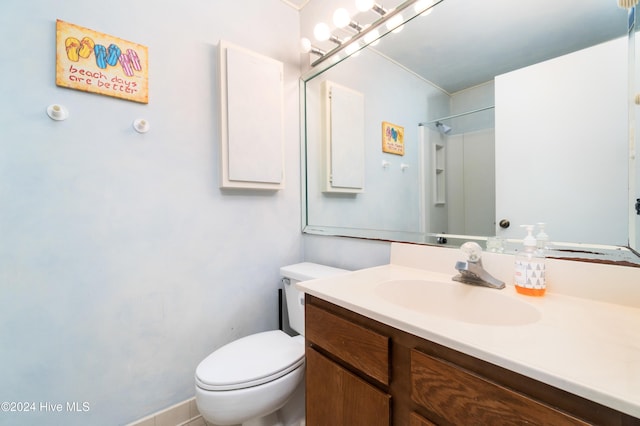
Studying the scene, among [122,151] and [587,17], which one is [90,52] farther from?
[587,17]

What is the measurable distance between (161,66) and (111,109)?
30 cm

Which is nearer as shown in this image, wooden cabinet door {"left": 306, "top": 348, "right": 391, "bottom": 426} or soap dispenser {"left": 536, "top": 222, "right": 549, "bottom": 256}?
wooden cabinet door {"left": 306, "top": 348, "right": 391, "bottom": 426}

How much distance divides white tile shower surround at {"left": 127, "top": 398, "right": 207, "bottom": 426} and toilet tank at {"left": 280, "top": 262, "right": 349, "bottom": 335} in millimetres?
592

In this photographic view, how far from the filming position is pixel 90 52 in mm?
1026

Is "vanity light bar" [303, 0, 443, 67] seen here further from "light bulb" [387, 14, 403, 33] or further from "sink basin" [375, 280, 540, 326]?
"sink basin" [375, 280, 540, 326]

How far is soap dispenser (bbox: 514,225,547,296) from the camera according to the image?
749 millimetres

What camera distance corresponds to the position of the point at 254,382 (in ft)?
3.13

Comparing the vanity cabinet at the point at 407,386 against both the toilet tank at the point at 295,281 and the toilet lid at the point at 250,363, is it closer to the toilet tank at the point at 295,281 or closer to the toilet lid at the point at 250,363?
the toilet lid at the point at 250,363

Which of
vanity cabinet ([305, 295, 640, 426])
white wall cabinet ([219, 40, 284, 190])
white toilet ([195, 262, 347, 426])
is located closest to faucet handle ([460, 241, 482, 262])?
vanity cabinet ([305, 295, 640, 426])

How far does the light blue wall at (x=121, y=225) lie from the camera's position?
0.93 meters

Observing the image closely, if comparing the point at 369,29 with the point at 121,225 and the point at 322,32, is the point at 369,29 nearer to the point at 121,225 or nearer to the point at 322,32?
the point at 322,32

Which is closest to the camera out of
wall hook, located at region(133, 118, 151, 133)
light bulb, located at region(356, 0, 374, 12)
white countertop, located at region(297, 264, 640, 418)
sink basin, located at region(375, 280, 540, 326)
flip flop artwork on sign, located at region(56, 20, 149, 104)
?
white countertop, located at region(297, 264, 640, 418)

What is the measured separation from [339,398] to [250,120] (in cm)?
126

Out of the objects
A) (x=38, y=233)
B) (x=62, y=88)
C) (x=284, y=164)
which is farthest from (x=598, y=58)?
(x=38, y=233)
